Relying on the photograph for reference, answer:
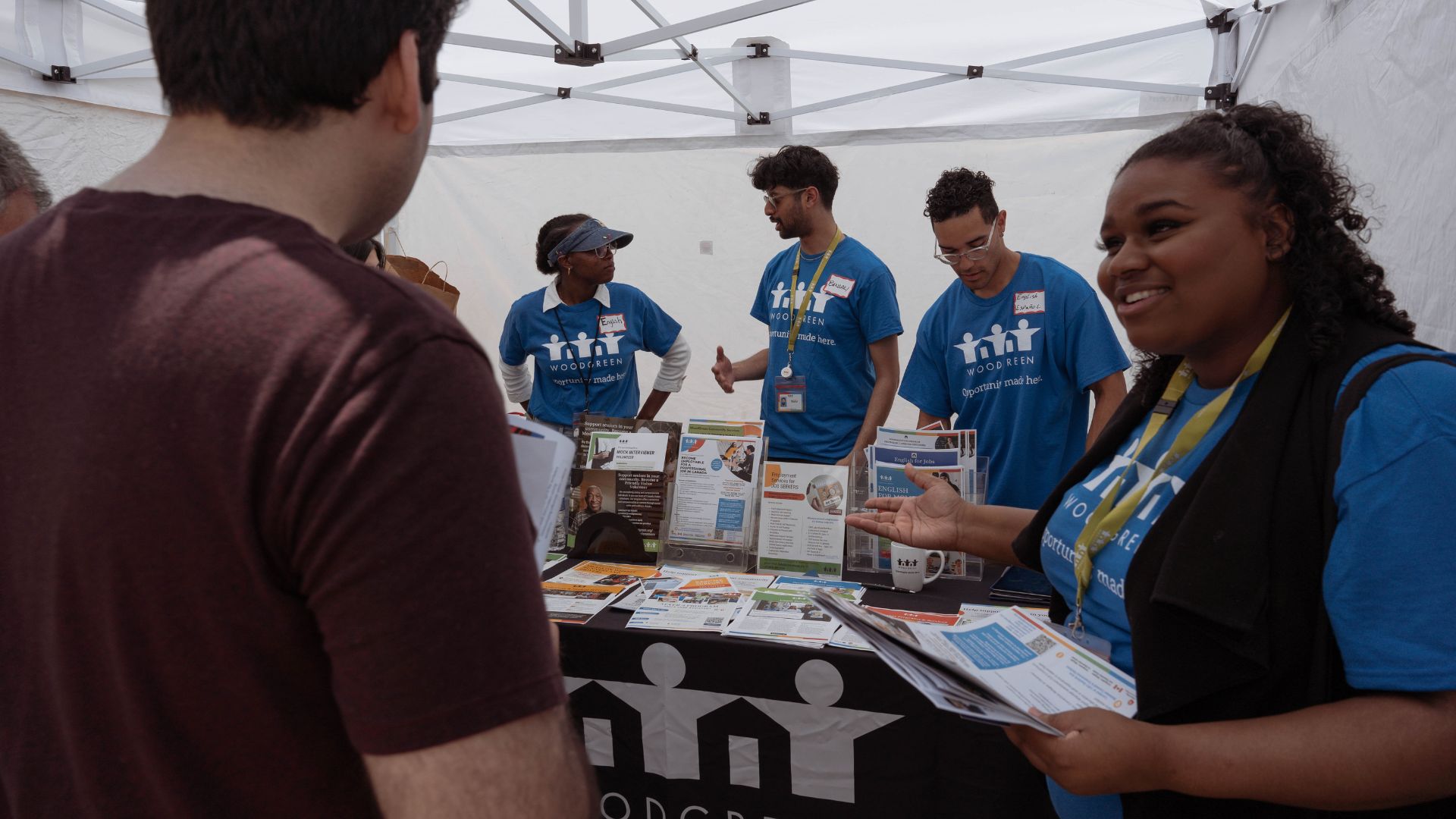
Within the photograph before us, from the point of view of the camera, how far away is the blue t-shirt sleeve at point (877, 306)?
3.44 m

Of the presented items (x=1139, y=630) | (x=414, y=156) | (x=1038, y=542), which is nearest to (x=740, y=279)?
(x=1038, y=542)

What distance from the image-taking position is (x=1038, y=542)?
157 cm

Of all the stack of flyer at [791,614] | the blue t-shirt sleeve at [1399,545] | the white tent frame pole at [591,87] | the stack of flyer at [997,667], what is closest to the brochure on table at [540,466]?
the stack of flyer at [997,667]

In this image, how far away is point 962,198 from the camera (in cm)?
297

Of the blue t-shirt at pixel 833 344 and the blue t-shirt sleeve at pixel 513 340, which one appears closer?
the blue t-shirt at pixel 833 344

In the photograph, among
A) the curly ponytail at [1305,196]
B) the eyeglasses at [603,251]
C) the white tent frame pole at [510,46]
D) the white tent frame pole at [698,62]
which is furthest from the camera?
the white tent frame pole at [510,46]

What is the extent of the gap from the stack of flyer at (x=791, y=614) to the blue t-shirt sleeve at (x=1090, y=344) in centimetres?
118

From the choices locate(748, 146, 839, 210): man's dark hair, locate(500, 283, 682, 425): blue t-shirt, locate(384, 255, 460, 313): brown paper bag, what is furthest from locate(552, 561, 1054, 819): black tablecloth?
locate(384, 255, 460, 313): brown paper bag

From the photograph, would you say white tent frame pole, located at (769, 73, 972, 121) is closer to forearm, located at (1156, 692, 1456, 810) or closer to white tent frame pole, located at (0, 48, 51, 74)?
white tent frame pole, located at (0, 48, 51, 74)

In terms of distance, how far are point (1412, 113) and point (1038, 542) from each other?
63.7 inches

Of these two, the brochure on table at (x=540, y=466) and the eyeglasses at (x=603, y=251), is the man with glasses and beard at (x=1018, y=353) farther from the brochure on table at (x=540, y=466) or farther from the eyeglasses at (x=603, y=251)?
the brochure on table at (x=540, y=466)

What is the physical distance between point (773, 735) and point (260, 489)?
5.20 ft

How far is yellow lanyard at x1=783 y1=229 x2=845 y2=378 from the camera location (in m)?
3.54

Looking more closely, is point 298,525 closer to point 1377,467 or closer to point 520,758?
point 520,758
